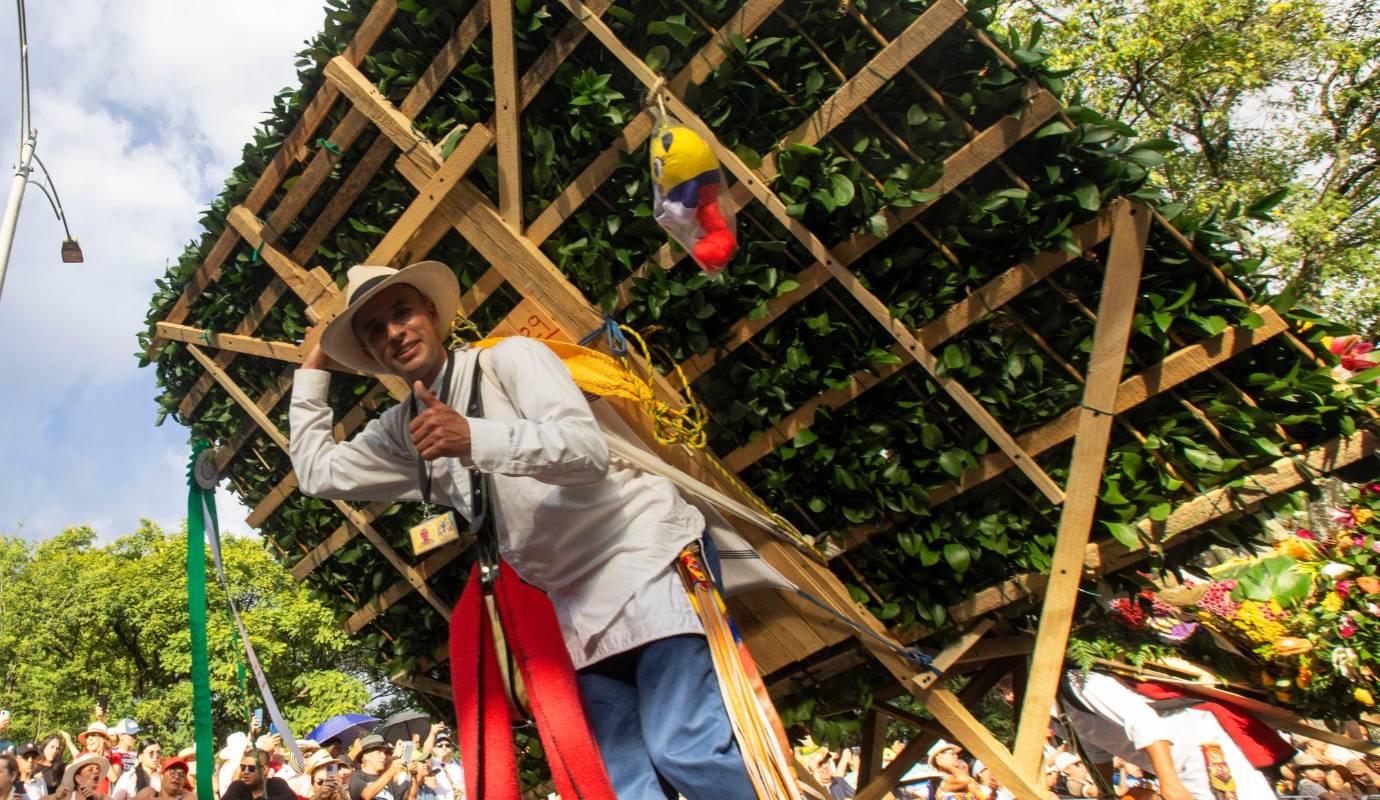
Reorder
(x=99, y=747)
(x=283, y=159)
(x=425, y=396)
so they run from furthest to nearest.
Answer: (x=99, y=747)
(x=283, y=159)
(x=425, y=396)

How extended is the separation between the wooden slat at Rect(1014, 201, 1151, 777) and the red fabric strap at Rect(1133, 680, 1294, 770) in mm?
2412

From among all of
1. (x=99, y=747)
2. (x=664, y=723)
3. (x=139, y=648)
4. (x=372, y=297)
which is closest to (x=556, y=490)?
(x=664, y=723)

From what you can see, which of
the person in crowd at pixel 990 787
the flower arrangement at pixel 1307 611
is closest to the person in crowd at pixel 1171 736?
the flower arrangement at pixel 1307 611

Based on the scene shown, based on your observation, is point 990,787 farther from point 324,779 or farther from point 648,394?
point 648,394

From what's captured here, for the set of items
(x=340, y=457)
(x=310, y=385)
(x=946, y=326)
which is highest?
(x=310, y=385)

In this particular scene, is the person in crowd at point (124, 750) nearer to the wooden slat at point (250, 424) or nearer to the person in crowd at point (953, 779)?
the wooden slat at point (250, 424)

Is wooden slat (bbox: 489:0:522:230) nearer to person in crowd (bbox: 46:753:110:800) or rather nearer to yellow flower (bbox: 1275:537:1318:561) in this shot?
yellow flower (bbox: 1275:537:1318:561)

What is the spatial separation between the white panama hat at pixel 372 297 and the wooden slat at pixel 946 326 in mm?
1068

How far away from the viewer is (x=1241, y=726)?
5.40 meters

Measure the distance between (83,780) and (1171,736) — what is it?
6.97 m

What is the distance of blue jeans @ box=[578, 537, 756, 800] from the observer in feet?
7.89

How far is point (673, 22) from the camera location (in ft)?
9.30

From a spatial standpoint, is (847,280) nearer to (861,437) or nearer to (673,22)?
(861,437)

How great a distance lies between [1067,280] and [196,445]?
3.62 m
